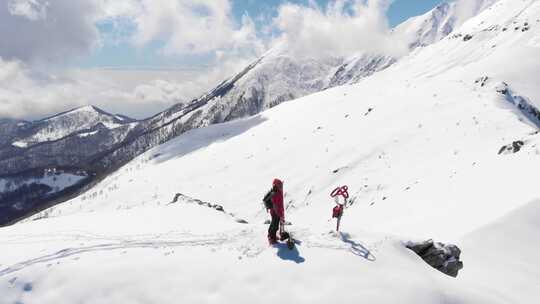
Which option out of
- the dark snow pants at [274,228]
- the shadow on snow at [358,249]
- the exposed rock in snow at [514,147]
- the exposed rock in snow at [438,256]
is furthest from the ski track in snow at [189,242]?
the exposed rock in snow at [514,147]

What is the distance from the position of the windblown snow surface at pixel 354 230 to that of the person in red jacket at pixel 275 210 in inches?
26.3

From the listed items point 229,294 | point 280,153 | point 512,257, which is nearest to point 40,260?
point 229,294

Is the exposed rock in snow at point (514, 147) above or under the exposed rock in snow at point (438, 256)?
above

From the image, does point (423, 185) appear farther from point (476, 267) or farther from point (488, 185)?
point (476, 267)

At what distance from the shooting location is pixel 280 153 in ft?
244

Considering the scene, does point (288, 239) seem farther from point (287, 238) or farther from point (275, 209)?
point (275, 209)

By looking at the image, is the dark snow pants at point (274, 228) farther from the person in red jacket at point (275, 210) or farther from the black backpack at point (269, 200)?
the black backpack at point (269, 200)

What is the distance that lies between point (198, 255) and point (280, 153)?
198 feet

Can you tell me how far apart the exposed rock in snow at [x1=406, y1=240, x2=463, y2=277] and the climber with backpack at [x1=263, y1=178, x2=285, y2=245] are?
5280 millimetres

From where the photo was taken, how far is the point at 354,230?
Answer: 648 inches

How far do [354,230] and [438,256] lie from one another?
137 inches

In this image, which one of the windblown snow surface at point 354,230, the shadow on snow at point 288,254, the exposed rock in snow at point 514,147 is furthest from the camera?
the exposed rock in snow at point 514,147

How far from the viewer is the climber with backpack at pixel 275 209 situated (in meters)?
15.0

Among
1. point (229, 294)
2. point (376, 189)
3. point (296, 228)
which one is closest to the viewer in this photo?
point (229, 294)
